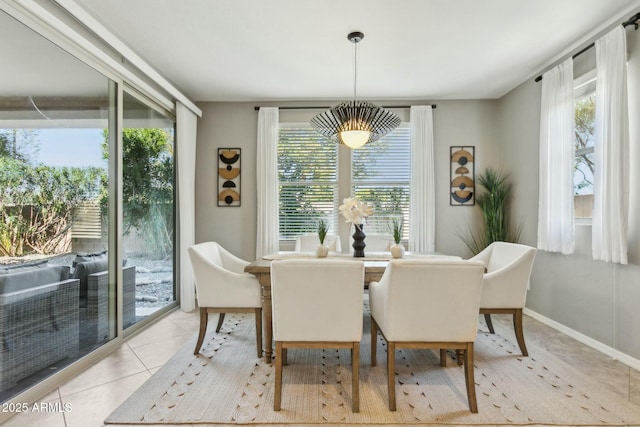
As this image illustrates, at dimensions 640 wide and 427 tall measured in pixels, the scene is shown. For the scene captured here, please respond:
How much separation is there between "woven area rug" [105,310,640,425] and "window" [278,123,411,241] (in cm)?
201

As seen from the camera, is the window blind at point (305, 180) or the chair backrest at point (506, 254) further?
the window blind at point (305, 180)

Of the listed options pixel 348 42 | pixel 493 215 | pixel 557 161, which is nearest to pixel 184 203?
pixel 348 42

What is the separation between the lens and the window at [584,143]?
9.29 ft

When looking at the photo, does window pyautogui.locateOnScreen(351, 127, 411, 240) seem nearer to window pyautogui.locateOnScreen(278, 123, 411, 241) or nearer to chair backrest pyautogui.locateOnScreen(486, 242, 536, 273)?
window pyautogui.locateOnScreen(278, 123, 411, 241)

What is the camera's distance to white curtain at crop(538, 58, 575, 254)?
294cm

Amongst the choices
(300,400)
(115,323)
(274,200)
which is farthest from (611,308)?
(115,323)

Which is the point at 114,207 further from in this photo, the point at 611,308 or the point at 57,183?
the point at 611,308

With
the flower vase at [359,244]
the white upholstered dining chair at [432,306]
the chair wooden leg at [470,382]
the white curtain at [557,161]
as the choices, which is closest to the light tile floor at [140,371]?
the white curtain at [557,161]

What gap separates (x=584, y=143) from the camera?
9.52ft

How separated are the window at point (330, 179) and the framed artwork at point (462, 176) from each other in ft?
Result: 1.92

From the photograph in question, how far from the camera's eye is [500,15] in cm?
245

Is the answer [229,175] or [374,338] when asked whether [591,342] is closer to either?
[374,338]

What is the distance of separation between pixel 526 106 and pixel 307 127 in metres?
2.59

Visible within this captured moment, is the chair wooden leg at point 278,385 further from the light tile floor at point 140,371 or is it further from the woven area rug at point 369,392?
the light tile floor at point 140,371
